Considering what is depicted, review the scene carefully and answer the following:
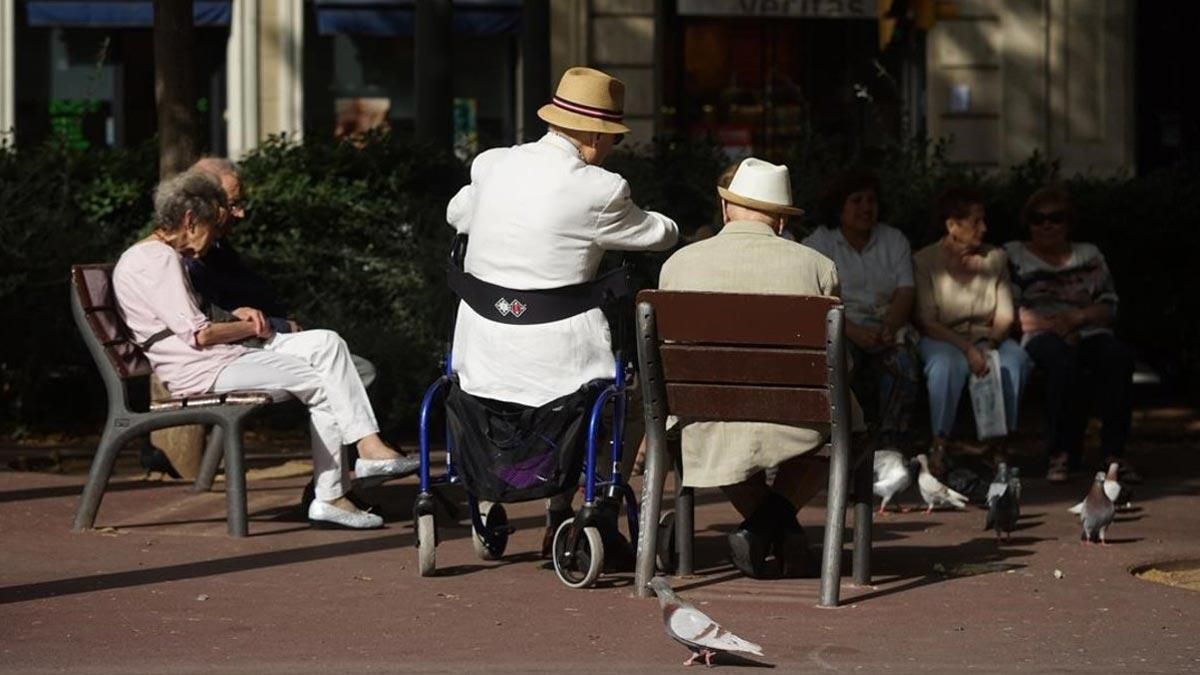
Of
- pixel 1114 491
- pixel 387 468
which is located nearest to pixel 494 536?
pixel 387 468

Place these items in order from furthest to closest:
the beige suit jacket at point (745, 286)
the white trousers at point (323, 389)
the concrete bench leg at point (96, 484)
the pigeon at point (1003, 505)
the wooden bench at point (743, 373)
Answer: the white trousers at point (323, 389)
the concrete bench leg at point (96, 484)
the pigeon at point (1003, 505)
the beige suit jacket at point (745, 286)
the wooden bench at point (743, 373)

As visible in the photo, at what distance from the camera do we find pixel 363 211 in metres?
12.5

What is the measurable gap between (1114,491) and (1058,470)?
5.11 feet

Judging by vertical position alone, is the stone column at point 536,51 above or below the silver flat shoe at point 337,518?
above

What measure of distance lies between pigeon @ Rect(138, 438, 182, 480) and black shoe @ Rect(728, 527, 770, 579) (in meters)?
3.57

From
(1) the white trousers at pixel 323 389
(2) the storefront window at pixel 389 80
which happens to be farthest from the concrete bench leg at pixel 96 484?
(2) the storefront window at pixel 389 80

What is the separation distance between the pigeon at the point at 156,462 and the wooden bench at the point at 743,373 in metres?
3.60

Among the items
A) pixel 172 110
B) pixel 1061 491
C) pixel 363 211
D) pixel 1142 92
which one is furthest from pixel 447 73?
pixel 1142 92

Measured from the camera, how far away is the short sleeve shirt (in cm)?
1079

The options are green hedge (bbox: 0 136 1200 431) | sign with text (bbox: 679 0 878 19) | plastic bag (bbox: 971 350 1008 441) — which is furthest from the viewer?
sign with text (bbox: 679 0 878 19)

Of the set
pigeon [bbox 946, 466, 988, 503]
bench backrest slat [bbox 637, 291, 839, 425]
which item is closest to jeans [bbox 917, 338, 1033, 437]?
pigeon [bbox 946, 466, 988, 503]

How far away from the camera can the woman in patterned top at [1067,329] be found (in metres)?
10.9

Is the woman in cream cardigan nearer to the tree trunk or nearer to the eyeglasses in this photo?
the eyeglasses

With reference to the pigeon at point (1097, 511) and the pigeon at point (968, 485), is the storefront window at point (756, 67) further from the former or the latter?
the pigeon at point (1097, 511)
